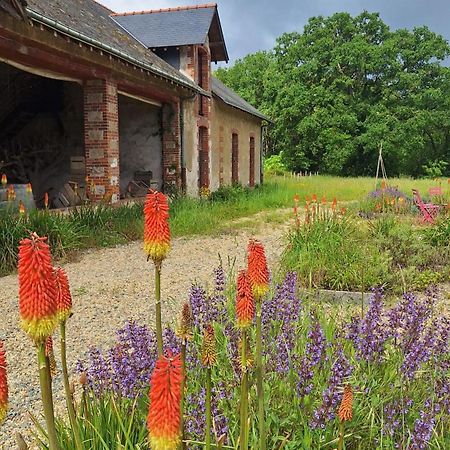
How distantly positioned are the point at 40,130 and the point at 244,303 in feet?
43.3

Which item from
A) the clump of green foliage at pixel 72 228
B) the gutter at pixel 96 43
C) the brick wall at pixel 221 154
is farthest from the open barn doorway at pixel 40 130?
the brick wall at pixel 221 154

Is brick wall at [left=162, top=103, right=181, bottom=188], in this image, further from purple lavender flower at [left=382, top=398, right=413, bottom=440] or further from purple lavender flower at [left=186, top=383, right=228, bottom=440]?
purple lavender flower at [left=382, top=398, right=413, bottom=440]

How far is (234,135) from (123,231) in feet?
36.3

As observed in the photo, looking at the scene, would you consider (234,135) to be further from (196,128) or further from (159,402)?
(159,402)

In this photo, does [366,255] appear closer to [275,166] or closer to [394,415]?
[394,415]

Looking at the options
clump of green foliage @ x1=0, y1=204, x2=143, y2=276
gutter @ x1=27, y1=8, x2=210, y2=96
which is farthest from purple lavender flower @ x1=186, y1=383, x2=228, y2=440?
gutter @ x1=27, y1=8, x2=210, y2=96

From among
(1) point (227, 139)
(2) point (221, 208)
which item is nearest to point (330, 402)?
(2) point (221, 208)

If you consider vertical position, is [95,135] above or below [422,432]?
above

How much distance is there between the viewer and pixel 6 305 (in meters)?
5.48

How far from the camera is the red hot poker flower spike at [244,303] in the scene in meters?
1.37

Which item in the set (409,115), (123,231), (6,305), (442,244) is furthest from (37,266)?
(409,115)

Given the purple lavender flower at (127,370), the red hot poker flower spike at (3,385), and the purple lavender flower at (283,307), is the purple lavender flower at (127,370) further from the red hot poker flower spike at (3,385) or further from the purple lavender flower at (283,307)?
the red hot poker flower spike at (3,385)

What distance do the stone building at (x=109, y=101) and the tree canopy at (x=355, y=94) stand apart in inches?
650

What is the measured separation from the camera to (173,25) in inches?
608
